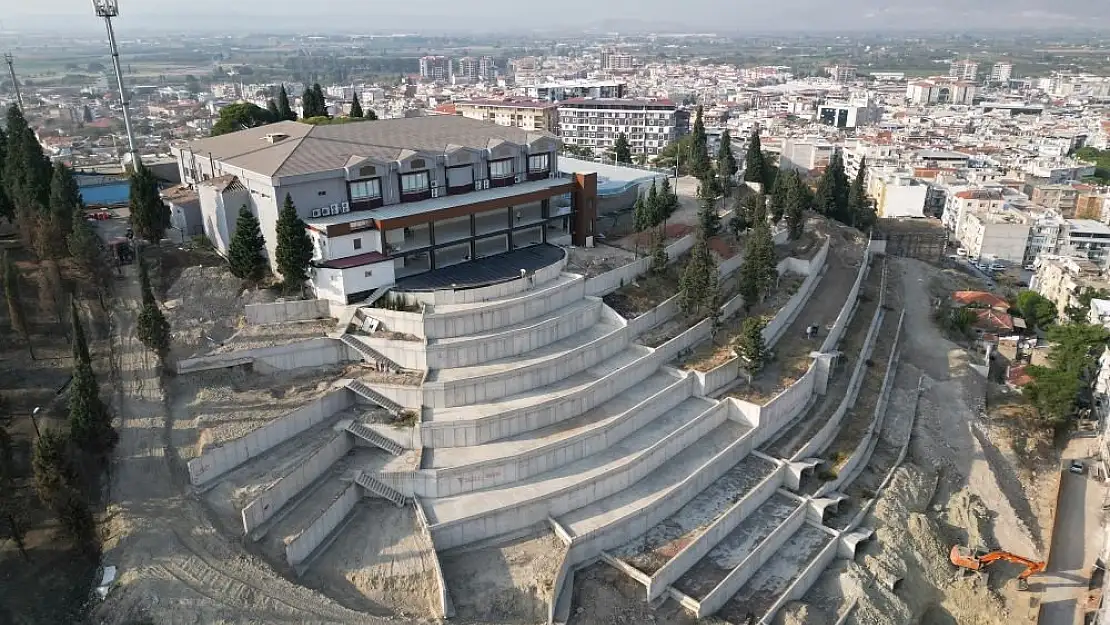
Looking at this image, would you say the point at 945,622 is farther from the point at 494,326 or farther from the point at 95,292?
the point at 95,292

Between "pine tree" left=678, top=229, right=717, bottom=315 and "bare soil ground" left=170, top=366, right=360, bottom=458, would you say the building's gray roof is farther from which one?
"pine tree" left=678, top=229, right=717, bottom=315

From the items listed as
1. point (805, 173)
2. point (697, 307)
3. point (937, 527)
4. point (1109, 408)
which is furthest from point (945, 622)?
point (805, 173)

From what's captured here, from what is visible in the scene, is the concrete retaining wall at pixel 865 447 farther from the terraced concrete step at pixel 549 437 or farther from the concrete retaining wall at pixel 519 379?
the concrete retaining wall at pixel 519 379

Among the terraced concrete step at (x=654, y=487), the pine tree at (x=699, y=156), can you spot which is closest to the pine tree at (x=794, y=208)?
the pine tree at (x=699, y=156)

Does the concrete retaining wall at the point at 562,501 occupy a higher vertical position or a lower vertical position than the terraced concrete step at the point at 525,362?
lower

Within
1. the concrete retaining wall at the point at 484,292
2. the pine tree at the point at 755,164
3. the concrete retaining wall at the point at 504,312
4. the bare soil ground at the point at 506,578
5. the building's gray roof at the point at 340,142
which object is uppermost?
the building's gray roof at the point at 340,142

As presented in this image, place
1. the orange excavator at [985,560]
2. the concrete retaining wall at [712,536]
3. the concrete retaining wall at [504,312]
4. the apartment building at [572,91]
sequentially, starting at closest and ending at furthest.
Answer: the concrete retaining wall at [712,536], the orange excavator at [985,560], the concrete retaining wall at [504,312], the apartment building at [572,91]
